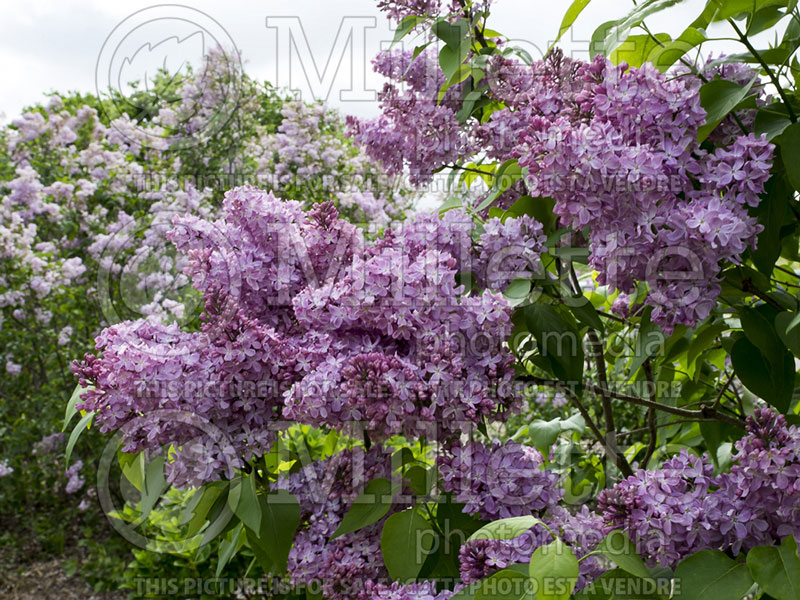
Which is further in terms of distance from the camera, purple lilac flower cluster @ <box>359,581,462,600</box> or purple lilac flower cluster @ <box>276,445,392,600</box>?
purple lilac flower cluster @ <box>276,445,392,600</box>

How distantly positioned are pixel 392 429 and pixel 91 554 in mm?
4178

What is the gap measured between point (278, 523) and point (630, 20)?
3.53ft

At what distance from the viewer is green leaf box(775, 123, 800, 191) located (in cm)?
114

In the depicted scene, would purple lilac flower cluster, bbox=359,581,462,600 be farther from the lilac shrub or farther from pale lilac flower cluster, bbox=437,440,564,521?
the lilac shrub

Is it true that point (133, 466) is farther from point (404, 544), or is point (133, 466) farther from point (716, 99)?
point (716, 99)

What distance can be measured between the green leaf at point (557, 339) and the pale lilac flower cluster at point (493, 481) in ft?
0.57

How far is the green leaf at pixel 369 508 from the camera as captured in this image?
4.53 feet

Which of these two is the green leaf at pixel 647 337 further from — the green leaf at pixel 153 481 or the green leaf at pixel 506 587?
the green leaf at pixel 153 481

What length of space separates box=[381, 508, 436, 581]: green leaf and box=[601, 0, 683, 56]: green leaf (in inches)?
33.8

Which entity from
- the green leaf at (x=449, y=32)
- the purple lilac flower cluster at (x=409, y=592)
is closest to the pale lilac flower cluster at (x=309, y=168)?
the green leaf at (x=449, y=32)

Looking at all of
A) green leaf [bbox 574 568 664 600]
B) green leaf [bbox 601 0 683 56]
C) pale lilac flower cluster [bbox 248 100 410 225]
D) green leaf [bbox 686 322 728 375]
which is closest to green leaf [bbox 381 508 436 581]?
green leaf [bbox 574 568 664 600]

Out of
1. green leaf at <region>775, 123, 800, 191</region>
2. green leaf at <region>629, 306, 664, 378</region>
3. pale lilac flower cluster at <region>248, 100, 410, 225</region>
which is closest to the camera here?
green leaf at <region>775, 123, 800, 191</region>

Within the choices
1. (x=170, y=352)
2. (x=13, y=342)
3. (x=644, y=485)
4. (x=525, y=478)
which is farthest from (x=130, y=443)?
(x=13, y=342)

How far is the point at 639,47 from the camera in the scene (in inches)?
52.9
